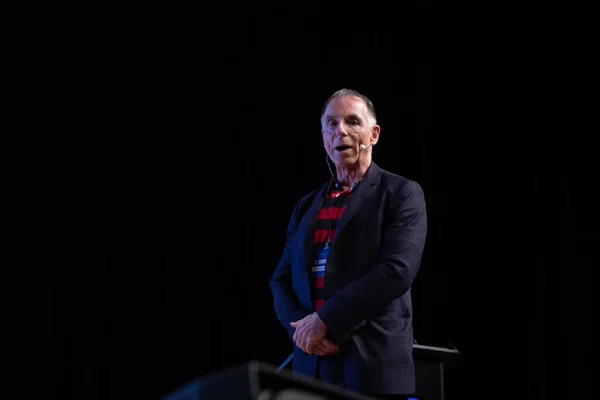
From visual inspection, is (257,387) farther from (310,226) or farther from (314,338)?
(310,226)

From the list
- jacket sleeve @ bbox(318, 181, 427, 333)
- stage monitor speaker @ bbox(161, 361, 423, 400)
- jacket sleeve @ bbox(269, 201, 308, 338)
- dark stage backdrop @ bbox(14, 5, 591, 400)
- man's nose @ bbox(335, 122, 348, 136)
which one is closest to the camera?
stage monitor speaker @ bbox(161, 361, 423, 400)

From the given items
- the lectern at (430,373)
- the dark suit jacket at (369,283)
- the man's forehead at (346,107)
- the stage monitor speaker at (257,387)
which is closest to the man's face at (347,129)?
the man's forehead at (346,107)

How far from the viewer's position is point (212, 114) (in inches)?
131

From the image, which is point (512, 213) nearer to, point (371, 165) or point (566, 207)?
point (566, 207)

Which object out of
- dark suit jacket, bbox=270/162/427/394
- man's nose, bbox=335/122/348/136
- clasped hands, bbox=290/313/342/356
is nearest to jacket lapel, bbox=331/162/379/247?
dark suit jacket, bbox=270/162/427/394

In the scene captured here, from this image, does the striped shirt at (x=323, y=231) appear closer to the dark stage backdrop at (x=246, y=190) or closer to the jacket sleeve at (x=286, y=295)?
the jacket sleeve at (x=286, y=295)

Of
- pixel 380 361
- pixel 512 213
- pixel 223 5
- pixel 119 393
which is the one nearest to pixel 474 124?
pixel 512 213

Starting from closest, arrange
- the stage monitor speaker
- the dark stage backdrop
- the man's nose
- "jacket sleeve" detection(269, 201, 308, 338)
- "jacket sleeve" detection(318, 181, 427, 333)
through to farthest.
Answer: the stage monitor speaker → "jacket sleeve" detection(318, 181, 427, 333) → "jacket sleeve" detection(269, 201, 308, 338) → the man's nose → the dark stage backdrop

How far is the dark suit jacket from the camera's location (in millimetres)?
1683

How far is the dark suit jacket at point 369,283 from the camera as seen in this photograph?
1683 millimetres

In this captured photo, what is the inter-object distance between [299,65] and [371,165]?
154cm

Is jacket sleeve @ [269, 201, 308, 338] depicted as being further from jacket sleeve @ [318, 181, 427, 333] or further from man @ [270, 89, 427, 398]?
jacket sleeve @ [318, 181, 427, 333]

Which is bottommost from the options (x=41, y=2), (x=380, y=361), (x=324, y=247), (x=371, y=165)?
(x=380, y=361)

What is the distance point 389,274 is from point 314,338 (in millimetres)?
284
